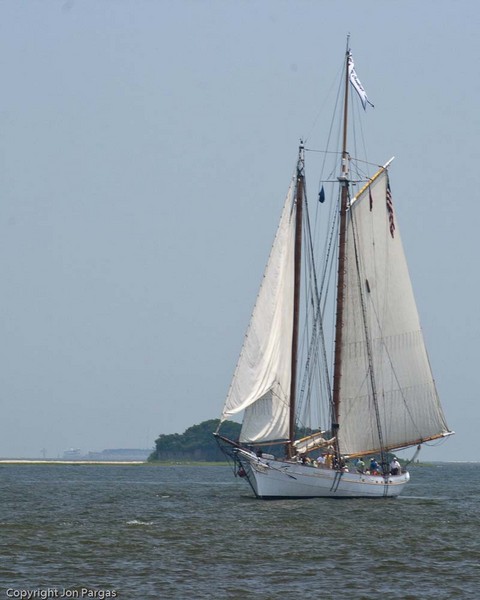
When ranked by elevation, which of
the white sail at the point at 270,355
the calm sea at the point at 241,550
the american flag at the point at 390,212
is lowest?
the calm sea at the point at 241,550

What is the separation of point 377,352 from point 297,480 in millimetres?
11967

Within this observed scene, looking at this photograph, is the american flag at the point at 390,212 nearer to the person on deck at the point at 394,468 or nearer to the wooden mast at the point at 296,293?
the wooden mast at the point at 296,293

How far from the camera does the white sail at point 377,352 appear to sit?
89.4m

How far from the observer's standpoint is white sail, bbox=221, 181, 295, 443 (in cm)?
7981

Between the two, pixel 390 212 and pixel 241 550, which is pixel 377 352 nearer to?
pixel 390 212

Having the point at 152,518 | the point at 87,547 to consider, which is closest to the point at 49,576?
the point at 87,547

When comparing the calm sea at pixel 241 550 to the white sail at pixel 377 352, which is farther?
the white sail at pixel 377 352

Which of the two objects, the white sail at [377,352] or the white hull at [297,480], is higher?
the white sail at [377,352]

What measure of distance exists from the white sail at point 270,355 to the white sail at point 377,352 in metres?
7.43

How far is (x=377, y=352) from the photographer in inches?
3553

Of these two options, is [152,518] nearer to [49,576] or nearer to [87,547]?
[87,547]

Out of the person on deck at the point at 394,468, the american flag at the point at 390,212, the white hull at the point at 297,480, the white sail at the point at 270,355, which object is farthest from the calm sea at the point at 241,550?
the american flag at the point at 390,212

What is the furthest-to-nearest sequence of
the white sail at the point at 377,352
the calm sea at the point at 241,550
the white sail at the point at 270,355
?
the white sail at the point at 377,352, the white sail at the point at 270,355, the calm sea at the point at 241,550

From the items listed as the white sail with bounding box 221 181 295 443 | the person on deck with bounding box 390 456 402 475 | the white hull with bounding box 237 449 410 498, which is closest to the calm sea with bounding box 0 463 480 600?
the white hull with bounding box 237 449 410 498
